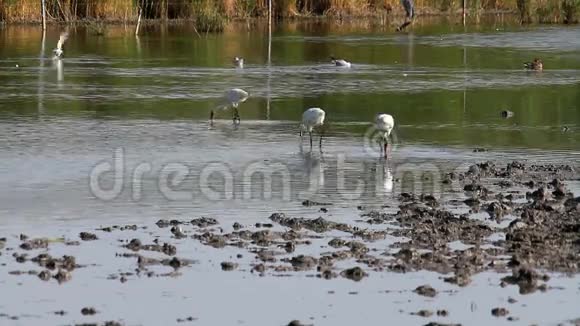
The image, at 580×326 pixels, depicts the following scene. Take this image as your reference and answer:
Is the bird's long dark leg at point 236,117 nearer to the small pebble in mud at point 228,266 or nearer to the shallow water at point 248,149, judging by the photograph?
the shallow water at point 248,149

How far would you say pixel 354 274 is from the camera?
32.8 feet

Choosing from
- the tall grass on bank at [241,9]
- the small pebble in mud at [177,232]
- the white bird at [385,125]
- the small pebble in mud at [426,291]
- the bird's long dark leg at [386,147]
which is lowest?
the small pebble in mud at [426,291]

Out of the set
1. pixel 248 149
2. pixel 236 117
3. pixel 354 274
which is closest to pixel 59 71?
pixel 236 117

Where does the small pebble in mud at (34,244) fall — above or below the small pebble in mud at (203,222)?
below

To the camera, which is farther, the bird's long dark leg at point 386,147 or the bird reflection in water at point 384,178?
the bird's long dark leg at point 386,147

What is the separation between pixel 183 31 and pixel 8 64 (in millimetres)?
13384

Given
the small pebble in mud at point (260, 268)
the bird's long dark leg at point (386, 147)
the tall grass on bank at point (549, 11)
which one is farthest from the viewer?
the tall grass on bank at point (549, 11)

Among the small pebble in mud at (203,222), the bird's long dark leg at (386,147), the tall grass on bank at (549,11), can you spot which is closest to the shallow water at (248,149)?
the bird's long dark leg at (386,147)

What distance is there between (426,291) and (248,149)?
730cm

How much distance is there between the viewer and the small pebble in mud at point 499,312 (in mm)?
9131

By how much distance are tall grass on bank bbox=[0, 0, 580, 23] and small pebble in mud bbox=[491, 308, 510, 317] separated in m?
34.6

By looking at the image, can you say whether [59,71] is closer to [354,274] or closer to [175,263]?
[175,263]

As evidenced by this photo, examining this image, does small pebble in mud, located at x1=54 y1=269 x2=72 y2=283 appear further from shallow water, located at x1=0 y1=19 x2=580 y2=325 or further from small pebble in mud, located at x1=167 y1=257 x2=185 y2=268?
small pebble in mud, located at x1=167 y1=257 x2=185 y2=268

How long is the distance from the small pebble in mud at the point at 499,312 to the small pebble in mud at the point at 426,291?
475 mm
